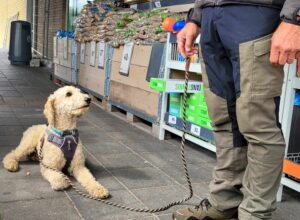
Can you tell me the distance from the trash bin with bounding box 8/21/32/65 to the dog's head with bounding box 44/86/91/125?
447 inches

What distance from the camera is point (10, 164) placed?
3.61 meters

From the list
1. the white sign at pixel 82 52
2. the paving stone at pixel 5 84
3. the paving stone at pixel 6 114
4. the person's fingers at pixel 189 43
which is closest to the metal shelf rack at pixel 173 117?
the person's fingers at pixel 189 43

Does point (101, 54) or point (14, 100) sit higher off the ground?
point (101, 54)

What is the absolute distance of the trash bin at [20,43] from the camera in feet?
46.2

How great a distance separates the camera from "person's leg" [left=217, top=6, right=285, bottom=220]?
2.00 metres

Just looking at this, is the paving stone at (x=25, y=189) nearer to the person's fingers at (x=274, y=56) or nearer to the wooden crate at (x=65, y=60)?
the person's fingers at (x=274, y=56)

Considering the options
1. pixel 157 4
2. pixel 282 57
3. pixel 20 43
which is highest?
pixel 157 4

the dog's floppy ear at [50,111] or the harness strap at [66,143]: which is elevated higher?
the dog's floppy ear at [50,111]

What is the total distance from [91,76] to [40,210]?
501 centimetres

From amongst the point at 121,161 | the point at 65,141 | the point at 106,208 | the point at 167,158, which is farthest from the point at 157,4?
the point at 106,208

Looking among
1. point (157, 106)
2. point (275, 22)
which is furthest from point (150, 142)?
point (275, 22)

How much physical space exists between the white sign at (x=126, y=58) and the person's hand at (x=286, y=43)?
13.4 ft

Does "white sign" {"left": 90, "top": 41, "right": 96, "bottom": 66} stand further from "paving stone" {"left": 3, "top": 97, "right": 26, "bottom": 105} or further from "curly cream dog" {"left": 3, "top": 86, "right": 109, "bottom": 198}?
"curly cream dog" {"left": 3, "top": 86, "right": 109, "bottom": 198}

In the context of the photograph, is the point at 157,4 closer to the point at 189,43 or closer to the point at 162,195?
the point at 162,195
